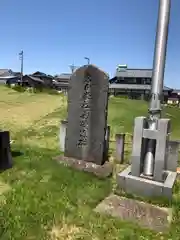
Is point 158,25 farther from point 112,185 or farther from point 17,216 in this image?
point 17,216

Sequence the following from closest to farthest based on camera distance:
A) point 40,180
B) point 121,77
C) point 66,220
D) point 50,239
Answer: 1. point 50,239
2. point 66,220
3. point 40,180
4. point 121,77

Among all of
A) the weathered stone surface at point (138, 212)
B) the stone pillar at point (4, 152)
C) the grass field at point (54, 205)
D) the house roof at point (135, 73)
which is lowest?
the weathered stone surface at point (138, 212)

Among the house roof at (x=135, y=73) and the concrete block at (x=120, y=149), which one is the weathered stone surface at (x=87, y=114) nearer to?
the concrete block at (x=120, y=149)

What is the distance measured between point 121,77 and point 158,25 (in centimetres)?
5007

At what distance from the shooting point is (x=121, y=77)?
54.6 m

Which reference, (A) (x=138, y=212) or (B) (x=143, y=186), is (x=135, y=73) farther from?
(A) (x=138, y=212)

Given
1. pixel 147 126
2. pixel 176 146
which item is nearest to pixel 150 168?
pixel 147 126

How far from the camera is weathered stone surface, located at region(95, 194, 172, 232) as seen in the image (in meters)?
4.32

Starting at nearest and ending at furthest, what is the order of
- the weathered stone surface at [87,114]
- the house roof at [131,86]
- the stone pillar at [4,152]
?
the stone pillar at [4,152] → the weathered stone surface at [87,114] → the house roof at [131,86]

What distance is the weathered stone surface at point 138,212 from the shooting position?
14.2 ft

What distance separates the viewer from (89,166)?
685cm

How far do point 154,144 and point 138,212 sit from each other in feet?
5.19

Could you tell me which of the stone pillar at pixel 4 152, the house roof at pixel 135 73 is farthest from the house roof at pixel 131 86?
the stone pillar at pixel 4 152

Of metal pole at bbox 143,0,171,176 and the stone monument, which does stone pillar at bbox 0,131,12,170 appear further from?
metal pole at bbox 143,0,171,176
